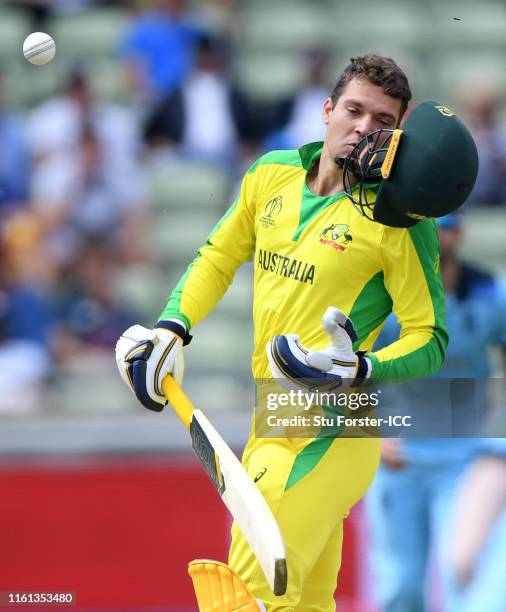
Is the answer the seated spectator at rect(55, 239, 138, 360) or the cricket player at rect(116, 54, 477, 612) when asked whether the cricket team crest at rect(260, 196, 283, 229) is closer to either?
the cricket player at rect(116, 54, 477, 612)

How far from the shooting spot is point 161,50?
Result: 7238 millimetres

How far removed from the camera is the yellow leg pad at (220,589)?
329 centimetres

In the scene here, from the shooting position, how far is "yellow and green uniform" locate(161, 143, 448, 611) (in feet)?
11.1

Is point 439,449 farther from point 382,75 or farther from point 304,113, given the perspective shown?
point 304,113

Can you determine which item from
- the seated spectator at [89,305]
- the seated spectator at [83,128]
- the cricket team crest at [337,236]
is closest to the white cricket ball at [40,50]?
the cricket team crest at [337,236]

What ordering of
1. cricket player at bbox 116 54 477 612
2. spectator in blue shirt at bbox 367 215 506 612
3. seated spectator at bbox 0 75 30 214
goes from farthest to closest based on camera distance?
1. seated spectator at bbox 0 75 30 214
2. spectator in blue shirt at bbox 367 215 506 612
3. cricket player at bbox 116 54 477 612

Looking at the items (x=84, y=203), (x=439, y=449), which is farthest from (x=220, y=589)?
(x=84, y=203)

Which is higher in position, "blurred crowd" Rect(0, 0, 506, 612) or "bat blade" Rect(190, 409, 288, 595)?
"blurred crowd" Rect(0, 0, 506, 612)

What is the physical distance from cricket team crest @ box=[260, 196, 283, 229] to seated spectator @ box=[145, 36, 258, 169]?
A: 339 cm

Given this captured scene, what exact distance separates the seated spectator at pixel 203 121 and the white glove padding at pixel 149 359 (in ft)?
11.5

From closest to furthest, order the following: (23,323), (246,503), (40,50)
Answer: (246,503)
(40,50)
(23,323)

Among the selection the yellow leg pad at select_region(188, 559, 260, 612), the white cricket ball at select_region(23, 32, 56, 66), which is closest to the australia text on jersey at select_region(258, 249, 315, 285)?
the yellow leg pad at select_region(188, 559, 260, 612)

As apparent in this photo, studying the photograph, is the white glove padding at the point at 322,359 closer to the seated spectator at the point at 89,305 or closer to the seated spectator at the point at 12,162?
the seated spectator at the point at 89,305

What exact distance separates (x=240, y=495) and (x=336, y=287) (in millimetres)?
605
